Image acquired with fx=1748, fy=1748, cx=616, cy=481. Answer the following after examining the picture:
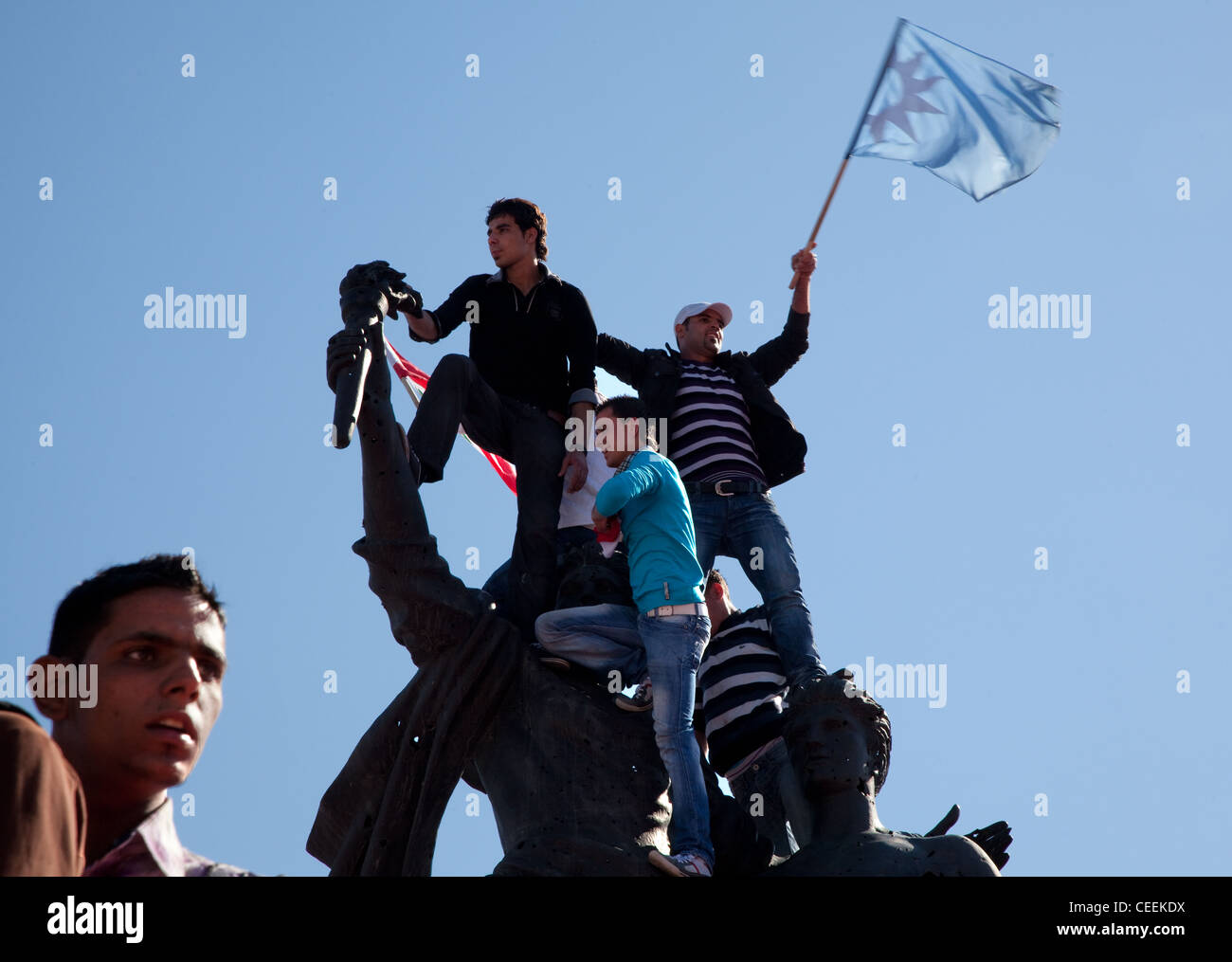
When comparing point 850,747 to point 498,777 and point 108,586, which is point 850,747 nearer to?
point 498,777

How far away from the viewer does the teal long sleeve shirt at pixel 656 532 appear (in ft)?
35.1

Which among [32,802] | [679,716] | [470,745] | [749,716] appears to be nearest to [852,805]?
[749,716]

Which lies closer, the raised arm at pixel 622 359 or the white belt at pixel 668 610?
the white belt at pixel 668 610

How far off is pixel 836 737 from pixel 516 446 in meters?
3.11

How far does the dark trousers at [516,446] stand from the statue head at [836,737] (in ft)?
6.32

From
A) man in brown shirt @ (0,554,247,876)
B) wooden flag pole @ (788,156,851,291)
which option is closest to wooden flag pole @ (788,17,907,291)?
wooden flag pole @ (788,156,851,291)

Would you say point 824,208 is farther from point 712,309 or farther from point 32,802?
point 32,802

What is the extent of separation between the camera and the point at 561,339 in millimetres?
12844

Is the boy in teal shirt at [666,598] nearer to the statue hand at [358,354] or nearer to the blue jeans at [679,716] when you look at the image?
the blue jeans at [679,716]

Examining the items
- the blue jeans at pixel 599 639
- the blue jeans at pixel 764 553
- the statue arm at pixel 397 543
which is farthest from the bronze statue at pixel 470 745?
the blue jeans at pixel 764 553

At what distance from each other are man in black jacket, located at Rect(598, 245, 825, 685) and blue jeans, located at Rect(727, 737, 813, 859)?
0.59 m

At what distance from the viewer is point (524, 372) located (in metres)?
12.8

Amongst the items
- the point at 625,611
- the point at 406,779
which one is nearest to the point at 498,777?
the point at 406,779

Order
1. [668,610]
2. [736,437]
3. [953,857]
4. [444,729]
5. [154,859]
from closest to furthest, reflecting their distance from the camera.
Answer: [154,859], [668,610], [953,857], [444,729], [736,437]
